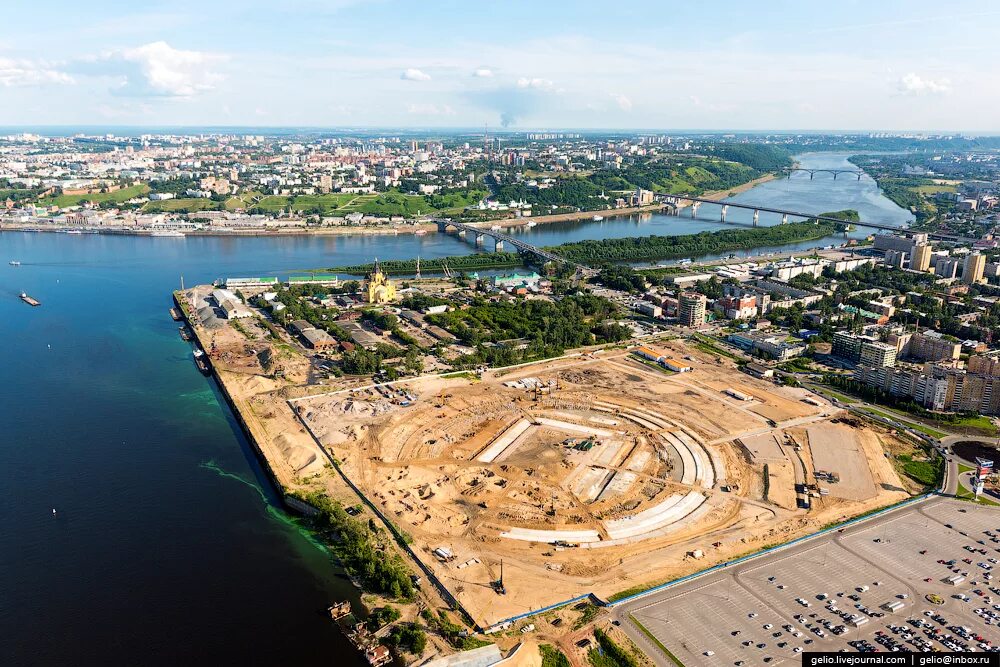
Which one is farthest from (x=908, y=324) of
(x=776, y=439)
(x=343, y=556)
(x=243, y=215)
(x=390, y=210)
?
(x=243, y=215)

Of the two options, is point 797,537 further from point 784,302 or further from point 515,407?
point 784,302

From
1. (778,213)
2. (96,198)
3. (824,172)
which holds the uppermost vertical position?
(824,172)

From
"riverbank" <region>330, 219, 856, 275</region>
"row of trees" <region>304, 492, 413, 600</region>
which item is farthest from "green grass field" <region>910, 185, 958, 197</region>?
"row of trees" <region>304, 492, 413, 600</region>

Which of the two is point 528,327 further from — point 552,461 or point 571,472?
point 571,472

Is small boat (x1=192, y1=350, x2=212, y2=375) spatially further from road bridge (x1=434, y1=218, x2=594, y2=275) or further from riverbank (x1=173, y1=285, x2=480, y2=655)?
road bridge (x1=434, y1=218, x2=594, y2=275)

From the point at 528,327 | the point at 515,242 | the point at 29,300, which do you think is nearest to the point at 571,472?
the point at 528,327
